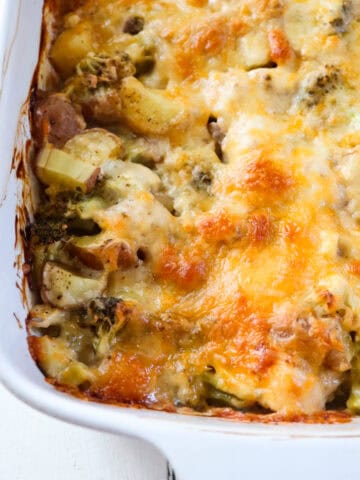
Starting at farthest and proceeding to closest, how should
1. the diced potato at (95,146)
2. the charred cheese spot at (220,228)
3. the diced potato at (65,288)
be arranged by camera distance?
the diced potato at (95,146)
the charred cheese spot at (220,228)
the diced potato at (65,288)

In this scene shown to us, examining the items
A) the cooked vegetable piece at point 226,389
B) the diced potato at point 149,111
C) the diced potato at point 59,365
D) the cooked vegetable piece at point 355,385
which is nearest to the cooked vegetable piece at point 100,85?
the diced potato at point 149,111

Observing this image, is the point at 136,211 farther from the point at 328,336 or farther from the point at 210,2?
the point at 210,2

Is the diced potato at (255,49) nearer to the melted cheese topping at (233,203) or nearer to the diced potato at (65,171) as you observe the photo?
the melted cheese topping at (233,203)

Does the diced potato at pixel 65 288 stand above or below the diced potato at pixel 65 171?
below

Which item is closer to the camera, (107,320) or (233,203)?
(107,320)

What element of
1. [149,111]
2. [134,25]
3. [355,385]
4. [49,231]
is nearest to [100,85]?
[149,111]

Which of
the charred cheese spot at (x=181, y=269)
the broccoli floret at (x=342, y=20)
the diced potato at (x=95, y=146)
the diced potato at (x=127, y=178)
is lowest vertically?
the charred cheese spot at (x=181, y=269)

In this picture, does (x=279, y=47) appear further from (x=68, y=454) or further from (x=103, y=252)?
(x=68, y=454)
